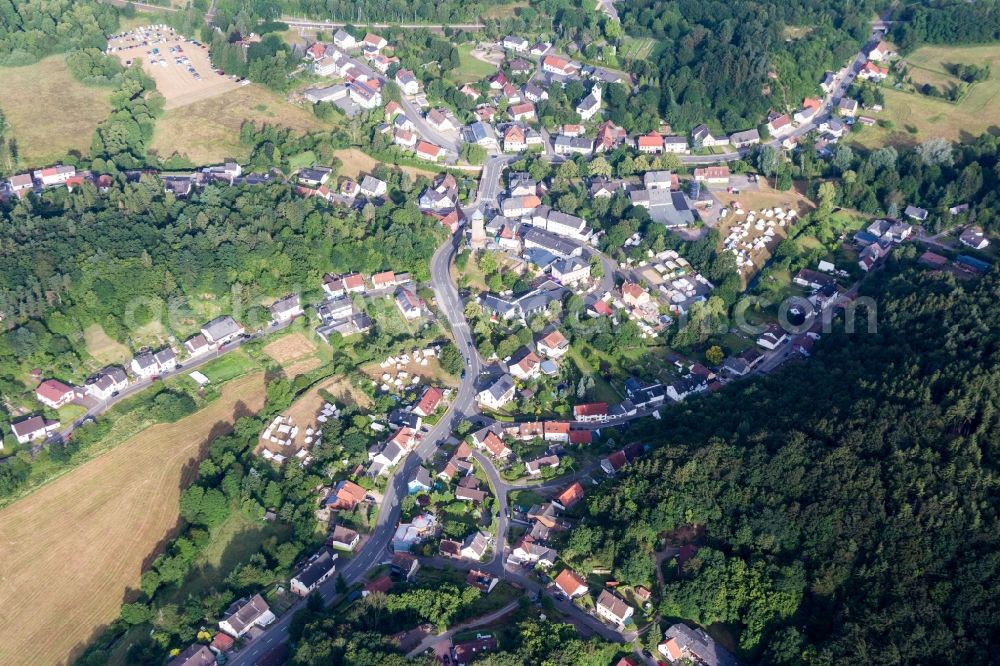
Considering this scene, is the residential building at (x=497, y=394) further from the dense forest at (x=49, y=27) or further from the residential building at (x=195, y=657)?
the dense forest at (x=49, y=27)

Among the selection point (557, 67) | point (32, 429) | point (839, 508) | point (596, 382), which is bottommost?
point (596, 382)

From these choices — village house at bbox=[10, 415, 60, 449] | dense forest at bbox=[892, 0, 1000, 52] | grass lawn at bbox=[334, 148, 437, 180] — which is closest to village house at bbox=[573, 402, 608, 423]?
grass lawn at bbox=[334, 148, 437, 180]

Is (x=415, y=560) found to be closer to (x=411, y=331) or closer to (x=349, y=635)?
(x=349, y=635)

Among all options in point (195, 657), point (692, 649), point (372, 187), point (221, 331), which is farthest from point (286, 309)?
point (692, 649)

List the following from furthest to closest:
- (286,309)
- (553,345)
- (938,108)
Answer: (938,108) < (286,309) < (553,345)

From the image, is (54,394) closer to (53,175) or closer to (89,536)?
(89,536)

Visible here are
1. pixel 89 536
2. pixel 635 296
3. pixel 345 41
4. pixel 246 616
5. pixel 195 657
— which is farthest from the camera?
pixel 345 41

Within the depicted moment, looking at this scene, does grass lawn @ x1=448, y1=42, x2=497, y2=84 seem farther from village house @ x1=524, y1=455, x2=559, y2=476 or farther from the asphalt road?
village house @ x1=524, y1=455, x2=559, y2=476
